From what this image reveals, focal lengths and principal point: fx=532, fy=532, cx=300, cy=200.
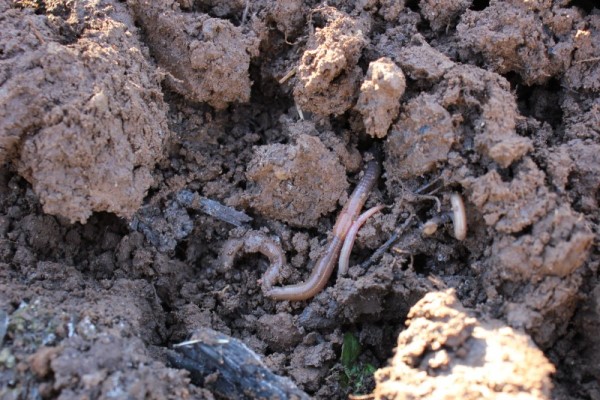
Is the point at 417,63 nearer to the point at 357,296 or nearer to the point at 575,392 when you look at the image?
the point at 357,296

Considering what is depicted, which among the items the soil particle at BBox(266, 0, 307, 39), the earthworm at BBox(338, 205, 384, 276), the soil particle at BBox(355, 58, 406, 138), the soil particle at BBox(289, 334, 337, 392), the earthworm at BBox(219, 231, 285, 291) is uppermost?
the soil particle at BBox(266, 0, 307, 39)

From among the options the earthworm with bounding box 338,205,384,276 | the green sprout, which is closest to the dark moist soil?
the green sprout

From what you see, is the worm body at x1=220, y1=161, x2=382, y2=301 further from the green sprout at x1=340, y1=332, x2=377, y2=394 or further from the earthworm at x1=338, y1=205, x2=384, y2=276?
the green sprout at x1=340, y1=332, x2=377, y2=394

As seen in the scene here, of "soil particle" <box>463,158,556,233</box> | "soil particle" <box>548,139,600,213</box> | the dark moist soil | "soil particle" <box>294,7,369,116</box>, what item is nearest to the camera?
the dark moist soil

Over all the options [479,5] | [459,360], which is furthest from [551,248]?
[479,5]

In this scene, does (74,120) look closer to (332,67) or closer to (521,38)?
(332,67)

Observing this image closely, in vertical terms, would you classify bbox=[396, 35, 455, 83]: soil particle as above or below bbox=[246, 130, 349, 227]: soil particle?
above

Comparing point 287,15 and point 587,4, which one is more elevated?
point 587,4
